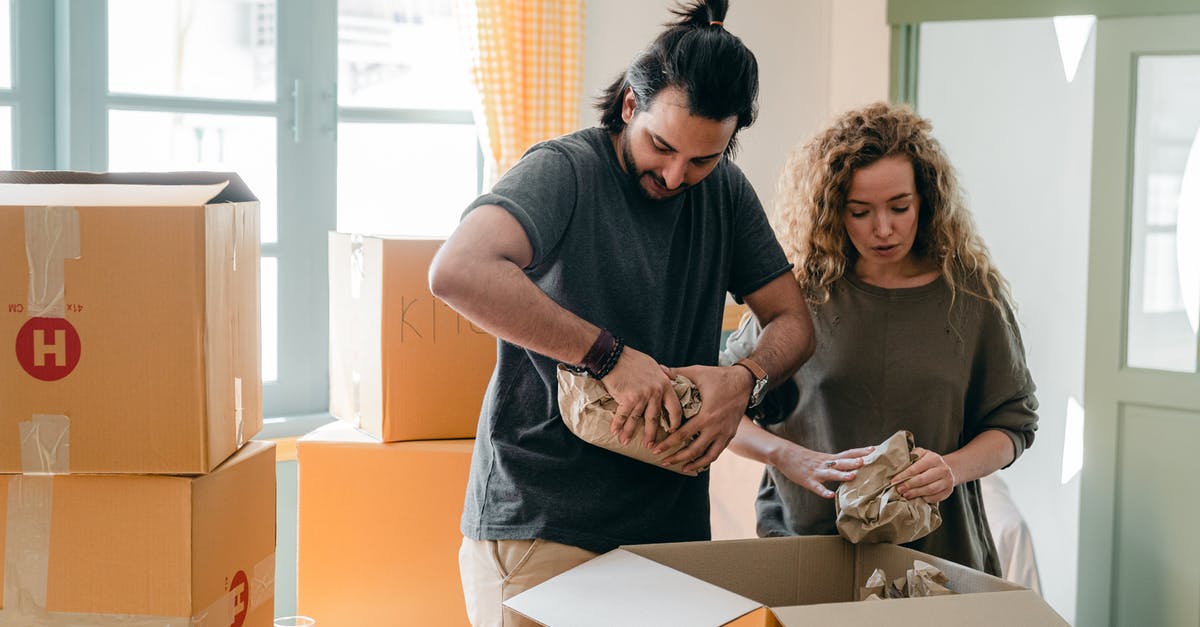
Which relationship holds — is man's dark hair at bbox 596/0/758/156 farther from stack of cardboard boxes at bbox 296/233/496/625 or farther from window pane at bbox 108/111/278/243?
window pane at bbox 108/111/278/243

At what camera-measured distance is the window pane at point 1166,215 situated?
10.1ft

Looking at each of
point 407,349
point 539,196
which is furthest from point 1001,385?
point 407,349

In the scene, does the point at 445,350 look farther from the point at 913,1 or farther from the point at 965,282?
the point at 913,1

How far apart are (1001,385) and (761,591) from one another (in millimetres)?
552

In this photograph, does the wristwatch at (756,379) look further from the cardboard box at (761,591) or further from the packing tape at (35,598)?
the packing tape at (35,598)

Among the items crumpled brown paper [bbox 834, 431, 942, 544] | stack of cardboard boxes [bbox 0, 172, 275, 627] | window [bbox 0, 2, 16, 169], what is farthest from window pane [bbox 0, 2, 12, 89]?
crumpled brown paper [bbox 834, 431, 942, 544]

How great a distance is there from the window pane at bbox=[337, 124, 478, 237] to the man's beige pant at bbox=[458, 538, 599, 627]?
1744 millimetres

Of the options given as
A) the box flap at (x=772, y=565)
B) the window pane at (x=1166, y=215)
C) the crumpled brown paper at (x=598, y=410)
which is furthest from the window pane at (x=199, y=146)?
the window pane at (x=1166, y=215)

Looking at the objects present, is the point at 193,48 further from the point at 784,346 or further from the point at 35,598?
the point at 784,346

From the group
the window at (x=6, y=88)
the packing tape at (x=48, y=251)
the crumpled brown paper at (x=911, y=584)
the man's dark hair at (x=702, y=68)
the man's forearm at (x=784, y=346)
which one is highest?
the window at (x=6, y=88)

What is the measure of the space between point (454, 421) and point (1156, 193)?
7.03 feet

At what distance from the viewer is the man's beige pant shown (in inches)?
56.6

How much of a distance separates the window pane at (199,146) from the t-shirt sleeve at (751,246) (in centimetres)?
163

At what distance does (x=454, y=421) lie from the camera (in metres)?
2.16
